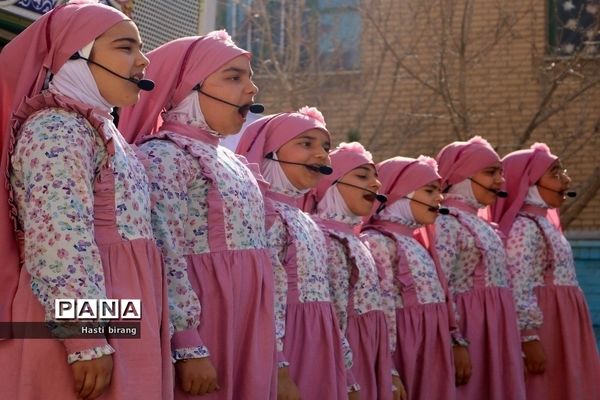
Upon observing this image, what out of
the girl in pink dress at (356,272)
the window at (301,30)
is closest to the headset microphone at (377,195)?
the girl in pink dress at (356,272)

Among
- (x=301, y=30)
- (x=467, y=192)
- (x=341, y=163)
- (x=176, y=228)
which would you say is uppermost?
(x=301, y=30)

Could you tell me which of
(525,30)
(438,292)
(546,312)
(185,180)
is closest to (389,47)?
(525,30)

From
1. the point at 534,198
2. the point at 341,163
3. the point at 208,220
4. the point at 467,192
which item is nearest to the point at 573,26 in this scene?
the point at 534,198

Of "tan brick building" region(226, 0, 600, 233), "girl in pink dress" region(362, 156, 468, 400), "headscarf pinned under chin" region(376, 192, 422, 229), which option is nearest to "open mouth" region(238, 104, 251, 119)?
"girl in pink dress" region(362, 156, 468, 400)

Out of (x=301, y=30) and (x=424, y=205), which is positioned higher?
(x=301, y=30)

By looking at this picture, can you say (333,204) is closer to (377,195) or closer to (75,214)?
(377,195)

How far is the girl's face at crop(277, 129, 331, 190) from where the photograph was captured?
4965 millimetres

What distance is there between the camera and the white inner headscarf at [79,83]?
3.55 m

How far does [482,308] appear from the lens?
6.52m

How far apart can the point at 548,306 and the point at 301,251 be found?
9.09 ft

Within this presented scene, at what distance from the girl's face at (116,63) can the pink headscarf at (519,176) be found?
397 centimetres

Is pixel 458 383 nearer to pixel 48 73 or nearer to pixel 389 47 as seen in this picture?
pixel 48 73

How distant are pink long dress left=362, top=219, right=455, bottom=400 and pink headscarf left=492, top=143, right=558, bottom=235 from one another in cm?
129

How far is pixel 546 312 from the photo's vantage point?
7008 mm
